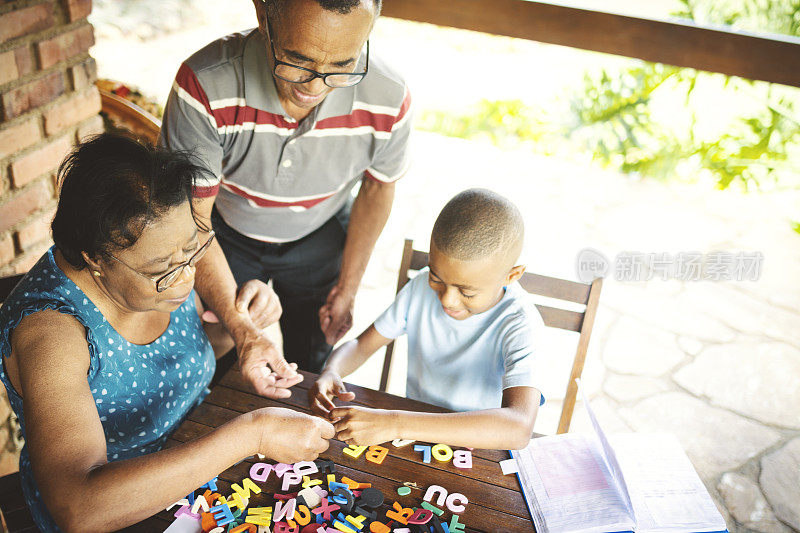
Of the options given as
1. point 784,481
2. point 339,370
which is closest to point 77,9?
point 339,370

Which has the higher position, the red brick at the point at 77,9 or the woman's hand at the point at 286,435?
the red brick at the point at 77,9

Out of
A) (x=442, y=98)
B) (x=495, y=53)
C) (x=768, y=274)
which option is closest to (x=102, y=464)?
(x=768, y=274)

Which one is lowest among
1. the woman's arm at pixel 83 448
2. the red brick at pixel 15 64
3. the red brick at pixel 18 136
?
the woman's arm at pixel 83 448

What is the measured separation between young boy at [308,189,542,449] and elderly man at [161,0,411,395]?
0.31 metres

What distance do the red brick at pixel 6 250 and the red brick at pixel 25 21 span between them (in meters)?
0.66

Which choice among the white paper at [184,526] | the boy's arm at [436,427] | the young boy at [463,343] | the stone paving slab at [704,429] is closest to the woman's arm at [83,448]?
the white paper at [184,526]

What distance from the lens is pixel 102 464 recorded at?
1.27m

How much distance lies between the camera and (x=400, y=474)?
1607mm

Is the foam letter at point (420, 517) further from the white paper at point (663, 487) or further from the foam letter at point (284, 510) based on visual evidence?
the white paper at point (663, 487)

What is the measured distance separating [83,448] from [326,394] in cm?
68

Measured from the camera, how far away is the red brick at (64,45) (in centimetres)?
217

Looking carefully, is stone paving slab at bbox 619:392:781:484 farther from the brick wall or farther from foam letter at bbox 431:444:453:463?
the brick wall

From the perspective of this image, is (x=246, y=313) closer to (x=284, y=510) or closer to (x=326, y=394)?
(x=326, y=394)

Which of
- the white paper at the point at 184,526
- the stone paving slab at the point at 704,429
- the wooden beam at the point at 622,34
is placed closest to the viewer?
the white paper at the point at 184,526
